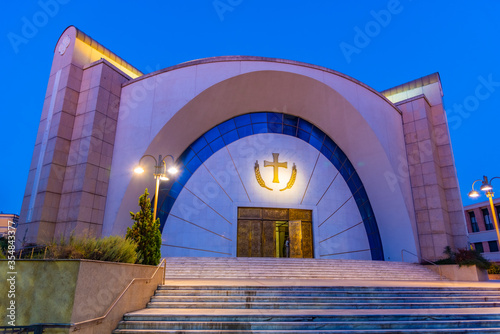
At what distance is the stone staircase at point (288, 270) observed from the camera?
509 inches

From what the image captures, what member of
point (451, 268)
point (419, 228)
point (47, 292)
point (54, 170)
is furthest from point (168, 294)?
point (419, 228)

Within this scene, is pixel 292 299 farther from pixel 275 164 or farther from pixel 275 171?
pixel 275 164

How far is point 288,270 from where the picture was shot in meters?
13.7

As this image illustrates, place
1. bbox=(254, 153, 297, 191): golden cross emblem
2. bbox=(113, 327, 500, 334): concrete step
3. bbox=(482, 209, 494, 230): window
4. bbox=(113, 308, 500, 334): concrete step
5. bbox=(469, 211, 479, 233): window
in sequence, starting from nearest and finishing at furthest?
1. bbox=(113, 327, 500, 334): concrete step
2. bbox=(113, 308, 500, 334): concrete step
3. bbox=(254, 153, 297, 191): golden cross emblem
4. bbox=(482, 209, 494, 230): window
5. bbox=(469, 211, 479, 233): window

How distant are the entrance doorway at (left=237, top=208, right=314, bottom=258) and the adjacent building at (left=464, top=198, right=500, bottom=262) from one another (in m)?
26.4

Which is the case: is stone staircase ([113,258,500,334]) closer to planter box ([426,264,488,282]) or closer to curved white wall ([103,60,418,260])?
planter box ([426,264,488,282])

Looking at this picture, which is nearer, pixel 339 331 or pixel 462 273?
pixel 339 331

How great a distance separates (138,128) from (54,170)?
4.30 metres

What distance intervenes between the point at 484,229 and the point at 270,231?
3019 centimetres

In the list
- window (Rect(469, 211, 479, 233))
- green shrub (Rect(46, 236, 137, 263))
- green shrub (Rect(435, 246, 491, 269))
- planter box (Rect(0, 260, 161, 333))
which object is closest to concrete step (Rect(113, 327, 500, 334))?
planter box (Rect(0, 260, 161, 333))

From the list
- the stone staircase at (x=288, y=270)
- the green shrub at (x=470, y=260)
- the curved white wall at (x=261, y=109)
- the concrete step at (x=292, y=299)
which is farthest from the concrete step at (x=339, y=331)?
the curved white wall at (x=261, y=109)

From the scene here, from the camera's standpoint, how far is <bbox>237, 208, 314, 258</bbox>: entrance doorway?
1873cm

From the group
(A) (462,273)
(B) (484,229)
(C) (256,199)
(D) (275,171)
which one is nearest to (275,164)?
(D) (275,171)

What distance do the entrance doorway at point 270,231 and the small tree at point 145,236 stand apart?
33.6 feet
